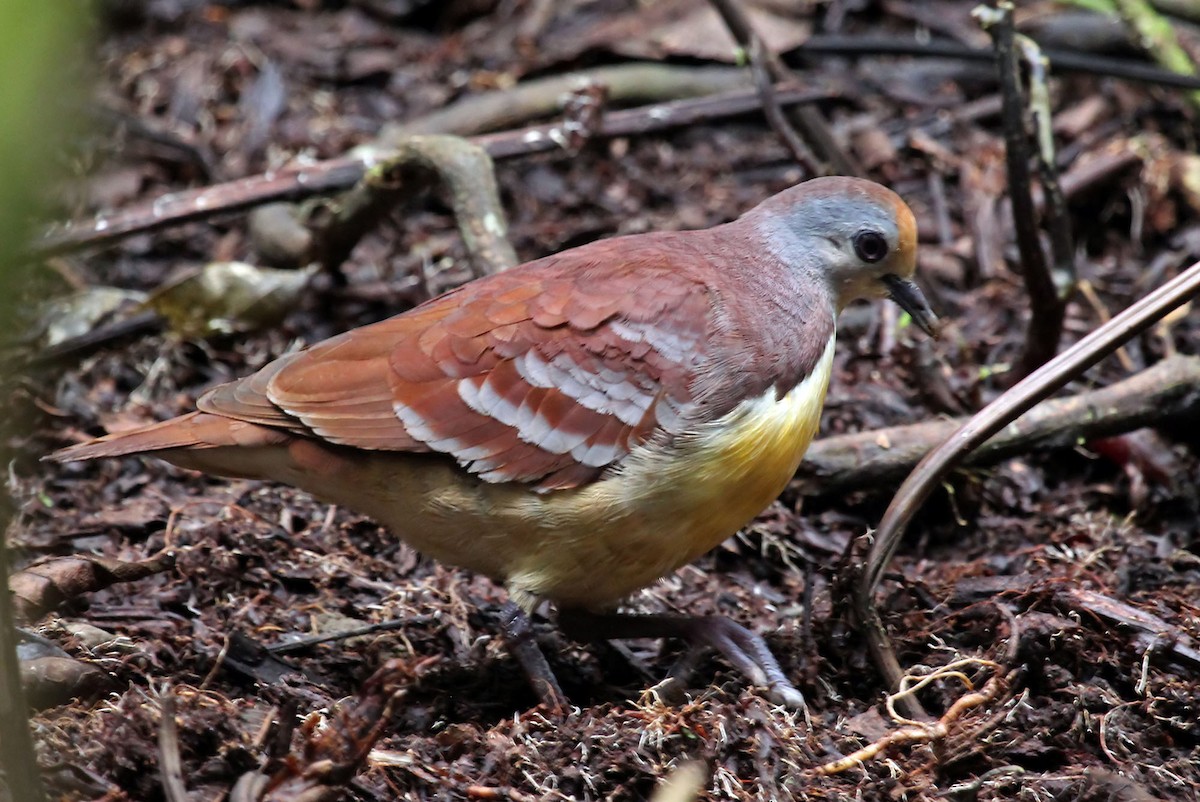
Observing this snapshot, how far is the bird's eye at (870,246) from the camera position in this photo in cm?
426

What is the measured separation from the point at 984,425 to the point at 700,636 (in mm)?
1056

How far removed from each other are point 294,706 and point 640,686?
4.90ft

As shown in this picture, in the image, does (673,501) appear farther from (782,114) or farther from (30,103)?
(782,114)

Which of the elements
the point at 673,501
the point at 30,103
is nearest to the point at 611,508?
the point at 673,501

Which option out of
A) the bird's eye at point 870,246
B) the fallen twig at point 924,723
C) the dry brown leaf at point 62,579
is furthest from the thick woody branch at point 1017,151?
the dry brown leaf at point 62,579

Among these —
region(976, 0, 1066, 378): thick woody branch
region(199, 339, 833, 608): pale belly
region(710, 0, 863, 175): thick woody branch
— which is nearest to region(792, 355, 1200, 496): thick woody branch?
region(976, 0, 1066, 378): thick woody branch

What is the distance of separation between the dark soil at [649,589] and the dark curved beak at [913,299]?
1.98 feet

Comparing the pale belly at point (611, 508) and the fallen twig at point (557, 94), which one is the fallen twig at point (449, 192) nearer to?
the fallen twig at point (557, 94)

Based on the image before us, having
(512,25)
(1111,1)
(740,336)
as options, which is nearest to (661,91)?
(512,25)

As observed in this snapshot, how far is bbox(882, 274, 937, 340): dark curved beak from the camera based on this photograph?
438 centimetres

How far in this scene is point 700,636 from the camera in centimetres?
393

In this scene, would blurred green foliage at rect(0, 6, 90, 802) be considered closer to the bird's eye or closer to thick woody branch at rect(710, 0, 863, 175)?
the bird's eye

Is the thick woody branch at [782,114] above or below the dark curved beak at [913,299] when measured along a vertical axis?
above

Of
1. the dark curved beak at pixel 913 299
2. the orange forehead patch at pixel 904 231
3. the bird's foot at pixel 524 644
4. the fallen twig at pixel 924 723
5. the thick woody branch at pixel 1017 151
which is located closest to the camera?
the fallen twig at pixel 924 723
